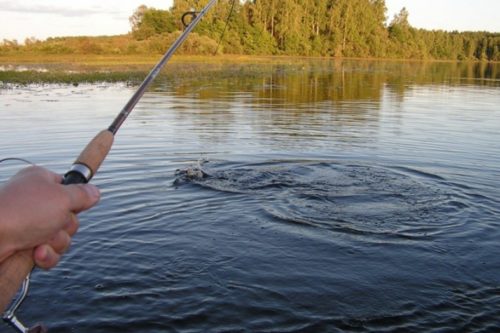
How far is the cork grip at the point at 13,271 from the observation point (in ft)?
6.79

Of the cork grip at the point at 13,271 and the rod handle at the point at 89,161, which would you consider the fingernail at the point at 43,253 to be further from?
the rod handle at the point at 89,161

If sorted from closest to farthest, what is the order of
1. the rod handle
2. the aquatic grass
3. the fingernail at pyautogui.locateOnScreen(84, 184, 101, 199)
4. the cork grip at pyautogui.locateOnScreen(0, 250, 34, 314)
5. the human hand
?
1. the human hand
2. the cork grip at pyautogui.locateOnScreen(0, 250, 34, 314)
3. the fingernail at pyautogui.locateOnScreen(84, 184, 101, 199)
4. the rod handle
5. the aquatic grass

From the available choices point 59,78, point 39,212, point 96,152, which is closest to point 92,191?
point 39,212

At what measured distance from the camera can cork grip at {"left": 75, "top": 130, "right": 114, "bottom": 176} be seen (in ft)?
8.82

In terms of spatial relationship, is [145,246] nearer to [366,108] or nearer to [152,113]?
[152,113]

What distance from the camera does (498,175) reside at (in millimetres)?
11938

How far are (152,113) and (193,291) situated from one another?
16.7m

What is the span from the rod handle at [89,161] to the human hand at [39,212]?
0.24 m

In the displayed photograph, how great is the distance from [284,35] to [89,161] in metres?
110

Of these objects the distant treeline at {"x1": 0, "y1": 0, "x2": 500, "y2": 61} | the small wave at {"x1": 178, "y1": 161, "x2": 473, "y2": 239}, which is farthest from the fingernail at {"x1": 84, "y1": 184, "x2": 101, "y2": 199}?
the distant treeline at {"x1": 0, "y1": 0, "x2": 500, "y2": 61}

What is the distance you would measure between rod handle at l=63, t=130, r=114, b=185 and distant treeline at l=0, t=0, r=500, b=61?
242ft

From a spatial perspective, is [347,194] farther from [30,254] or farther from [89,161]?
[30,254]

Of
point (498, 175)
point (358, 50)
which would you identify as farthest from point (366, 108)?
point (358, 50)

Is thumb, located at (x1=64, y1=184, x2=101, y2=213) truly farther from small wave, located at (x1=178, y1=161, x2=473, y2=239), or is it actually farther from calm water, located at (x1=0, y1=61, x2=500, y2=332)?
small wave, located at (x1=178, y1=161, x2=473, y2=239)
